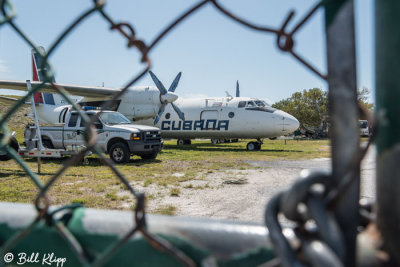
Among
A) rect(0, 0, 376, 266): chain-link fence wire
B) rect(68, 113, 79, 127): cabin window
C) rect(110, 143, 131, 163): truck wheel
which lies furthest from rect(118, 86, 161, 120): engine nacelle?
rect(0, 0, 376, 266): chain-link fence wire

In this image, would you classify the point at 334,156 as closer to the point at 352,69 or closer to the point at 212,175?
the point at 352,69

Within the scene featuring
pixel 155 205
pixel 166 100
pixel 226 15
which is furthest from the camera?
pixel 166 100

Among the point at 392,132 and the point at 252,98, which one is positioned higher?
the point at 252,98

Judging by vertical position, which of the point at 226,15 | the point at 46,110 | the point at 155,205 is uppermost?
the point at 46,110

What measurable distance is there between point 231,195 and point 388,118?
456 centimetres

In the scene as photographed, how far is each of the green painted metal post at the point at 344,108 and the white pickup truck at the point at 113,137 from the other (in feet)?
28.9

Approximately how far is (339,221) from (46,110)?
15.9 meters

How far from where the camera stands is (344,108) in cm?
46

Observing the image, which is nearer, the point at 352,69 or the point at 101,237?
the point at 352,69

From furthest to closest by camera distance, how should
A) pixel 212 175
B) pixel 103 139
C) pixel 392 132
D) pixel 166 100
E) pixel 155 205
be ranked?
pixel 166 100 → pixel 103 139 → pixel 212 175 → pixel 155 205 → pixel 392 132

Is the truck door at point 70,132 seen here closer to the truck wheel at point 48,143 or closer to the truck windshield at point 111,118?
the truck wheel at point 48,143

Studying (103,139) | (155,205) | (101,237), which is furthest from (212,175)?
(101,237)

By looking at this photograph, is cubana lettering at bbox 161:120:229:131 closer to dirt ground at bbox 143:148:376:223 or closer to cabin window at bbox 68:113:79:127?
cabin window at bbox 68:113:79:127

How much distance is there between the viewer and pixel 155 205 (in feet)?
13.7
